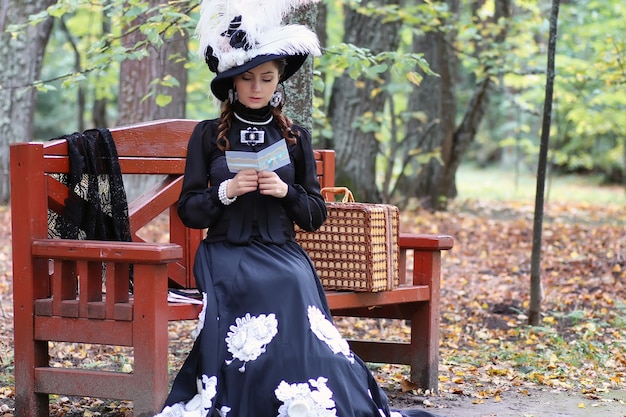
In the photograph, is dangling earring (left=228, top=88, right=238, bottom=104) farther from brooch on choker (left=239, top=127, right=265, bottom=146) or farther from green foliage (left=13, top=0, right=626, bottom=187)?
green foliage (left=13, top=0, right=626, bottom=187)

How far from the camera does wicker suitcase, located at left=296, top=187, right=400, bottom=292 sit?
443cm

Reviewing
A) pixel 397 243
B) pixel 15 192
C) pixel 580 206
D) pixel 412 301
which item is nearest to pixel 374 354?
pixel 412 301

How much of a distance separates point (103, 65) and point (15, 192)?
2.29 meters

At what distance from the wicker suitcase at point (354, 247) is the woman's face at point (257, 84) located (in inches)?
29.5

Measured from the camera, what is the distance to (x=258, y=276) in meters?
3.78

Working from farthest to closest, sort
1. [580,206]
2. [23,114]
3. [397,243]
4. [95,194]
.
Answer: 1. [580,206]
2. [23,114]
3. [397,243]
4. [95,194]

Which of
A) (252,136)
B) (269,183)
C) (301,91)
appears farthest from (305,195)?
(301,91)

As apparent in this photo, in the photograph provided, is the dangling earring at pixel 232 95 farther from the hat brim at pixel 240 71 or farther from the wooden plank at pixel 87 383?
the wooden plank at pixel 87 383

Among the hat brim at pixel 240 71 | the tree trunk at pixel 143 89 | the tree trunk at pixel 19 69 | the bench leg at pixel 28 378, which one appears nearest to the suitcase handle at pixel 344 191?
the hat brim at pixel 240 71

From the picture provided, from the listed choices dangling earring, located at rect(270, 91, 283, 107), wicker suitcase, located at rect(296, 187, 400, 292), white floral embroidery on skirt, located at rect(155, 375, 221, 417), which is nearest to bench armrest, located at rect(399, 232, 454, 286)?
wicker suitcase, located at rect(296, 187, 400, 292)

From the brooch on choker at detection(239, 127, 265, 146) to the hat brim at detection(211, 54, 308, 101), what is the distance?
7.8 inches

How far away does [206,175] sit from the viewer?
398 cm

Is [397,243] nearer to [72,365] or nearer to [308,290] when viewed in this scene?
[308,290]

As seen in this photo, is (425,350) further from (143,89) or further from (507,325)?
(143,89)
